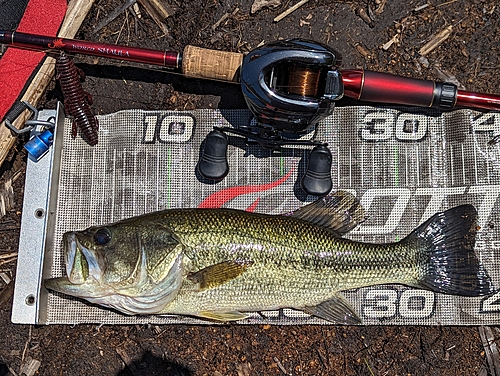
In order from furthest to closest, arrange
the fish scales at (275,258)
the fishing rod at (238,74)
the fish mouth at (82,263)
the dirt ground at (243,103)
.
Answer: the dirt ground at (243,103)
the fishing rod at (238,74)
the fish scales at (275,258)
the fish mouth at (82,263)

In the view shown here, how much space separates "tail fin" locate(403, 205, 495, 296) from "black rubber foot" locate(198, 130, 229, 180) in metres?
1.62

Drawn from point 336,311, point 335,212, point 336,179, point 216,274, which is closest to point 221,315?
point 216,274

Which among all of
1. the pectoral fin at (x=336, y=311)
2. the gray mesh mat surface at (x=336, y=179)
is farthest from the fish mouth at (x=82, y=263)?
the pectoral fin at (x=336, y=311)

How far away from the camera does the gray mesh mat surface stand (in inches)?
158

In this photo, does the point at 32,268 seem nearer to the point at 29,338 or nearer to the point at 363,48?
the point at 29,338

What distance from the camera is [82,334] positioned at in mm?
4238

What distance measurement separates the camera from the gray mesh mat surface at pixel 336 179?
401 centimetres

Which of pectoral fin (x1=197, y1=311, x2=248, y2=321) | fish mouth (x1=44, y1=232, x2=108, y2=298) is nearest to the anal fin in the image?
pectoral fin (x1=197, y1=311, x2=248, y2=321)

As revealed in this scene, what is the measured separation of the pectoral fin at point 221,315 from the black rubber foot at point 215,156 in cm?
111

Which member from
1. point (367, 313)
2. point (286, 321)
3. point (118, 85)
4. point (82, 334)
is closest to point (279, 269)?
point (286, 321)

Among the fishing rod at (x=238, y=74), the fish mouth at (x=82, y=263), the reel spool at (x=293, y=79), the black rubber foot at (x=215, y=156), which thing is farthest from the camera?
the black rubber foot at (x=215, y=156)

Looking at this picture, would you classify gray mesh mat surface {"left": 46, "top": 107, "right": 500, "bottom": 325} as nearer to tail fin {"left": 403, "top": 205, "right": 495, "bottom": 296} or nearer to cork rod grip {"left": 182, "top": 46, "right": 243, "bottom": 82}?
tail fin {"left": 403, "top": 205, "right": 495, "bottom": 296}

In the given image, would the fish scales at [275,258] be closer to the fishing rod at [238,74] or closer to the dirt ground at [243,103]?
the dirt ground at [243,103]

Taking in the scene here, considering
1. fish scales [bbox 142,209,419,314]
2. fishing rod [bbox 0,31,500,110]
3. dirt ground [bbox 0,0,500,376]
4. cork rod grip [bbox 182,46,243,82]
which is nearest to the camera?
fish scales [bbox 142,209,419,314]
